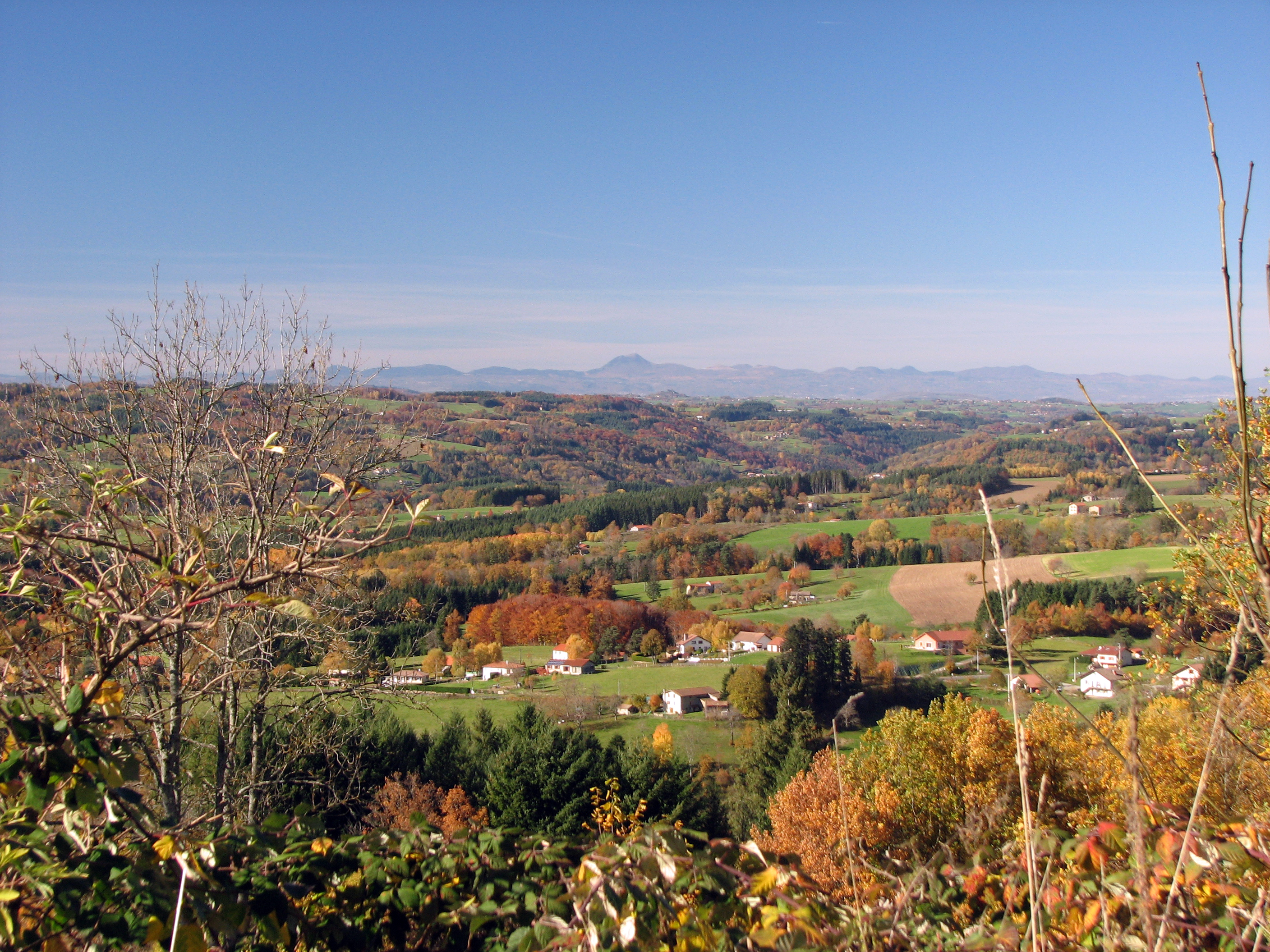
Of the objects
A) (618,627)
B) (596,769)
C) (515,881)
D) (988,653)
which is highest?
(988,653)

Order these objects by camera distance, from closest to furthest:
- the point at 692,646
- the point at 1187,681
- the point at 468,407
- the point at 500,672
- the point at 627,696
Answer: the point at 1187,681
the point at 627,696
the point at 500,672
the point at 692,646
the point at 468,407

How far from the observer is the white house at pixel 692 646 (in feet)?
116

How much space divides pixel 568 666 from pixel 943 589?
1935 centimetres

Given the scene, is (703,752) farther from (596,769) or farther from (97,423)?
(97,423)

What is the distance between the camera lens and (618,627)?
37750 mm

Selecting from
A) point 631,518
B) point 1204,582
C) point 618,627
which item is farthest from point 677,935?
point 631,518

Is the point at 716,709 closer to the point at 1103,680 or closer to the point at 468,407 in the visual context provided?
the point at 1103,680

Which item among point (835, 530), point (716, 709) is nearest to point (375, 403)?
point (716, 709)

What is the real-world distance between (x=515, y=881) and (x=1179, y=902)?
1402 mm

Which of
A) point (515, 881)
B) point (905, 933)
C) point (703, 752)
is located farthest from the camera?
point (703, 752)

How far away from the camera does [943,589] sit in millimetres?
38344

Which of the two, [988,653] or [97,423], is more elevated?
[97,423]

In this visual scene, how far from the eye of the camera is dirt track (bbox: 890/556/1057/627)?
34.0 meters

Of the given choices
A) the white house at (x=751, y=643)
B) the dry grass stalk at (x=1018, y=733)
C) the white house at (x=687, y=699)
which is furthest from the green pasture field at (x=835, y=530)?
the dry grass stalk at (x=1018, y=733)
